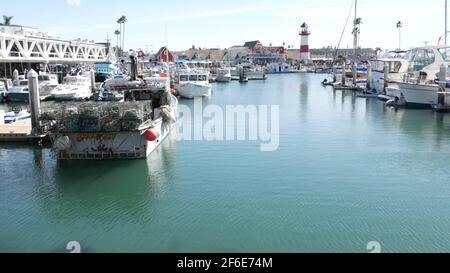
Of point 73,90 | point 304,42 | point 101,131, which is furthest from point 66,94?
point 304,42

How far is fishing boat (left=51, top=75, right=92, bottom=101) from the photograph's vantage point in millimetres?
45031

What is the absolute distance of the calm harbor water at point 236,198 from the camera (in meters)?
12.4

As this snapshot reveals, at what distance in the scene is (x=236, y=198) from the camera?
51.8 ft

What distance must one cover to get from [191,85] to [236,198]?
38.3 meters

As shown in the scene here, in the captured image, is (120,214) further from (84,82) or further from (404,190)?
(84,82)

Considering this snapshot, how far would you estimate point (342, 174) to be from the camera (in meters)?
18.7

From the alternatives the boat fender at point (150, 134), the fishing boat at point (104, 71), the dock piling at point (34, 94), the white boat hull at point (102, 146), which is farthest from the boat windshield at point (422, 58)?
the fishing boat at point (104, 71)

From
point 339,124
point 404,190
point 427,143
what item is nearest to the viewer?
point 404,190

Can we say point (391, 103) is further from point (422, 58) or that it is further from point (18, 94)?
point (18, 94)

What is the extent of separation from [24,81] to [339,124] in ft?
112

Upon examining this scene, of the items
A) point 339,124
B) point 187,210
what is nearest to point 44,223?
point 187,210

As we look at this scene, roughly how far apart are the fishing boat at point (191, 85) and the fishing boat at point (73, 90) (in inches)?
415

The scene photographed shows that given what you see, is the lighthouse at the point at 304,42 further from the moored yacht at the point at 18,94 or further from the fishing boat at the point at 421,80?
the moored yacht at the point at 18,94

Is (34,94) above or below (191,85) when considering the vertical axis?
above
